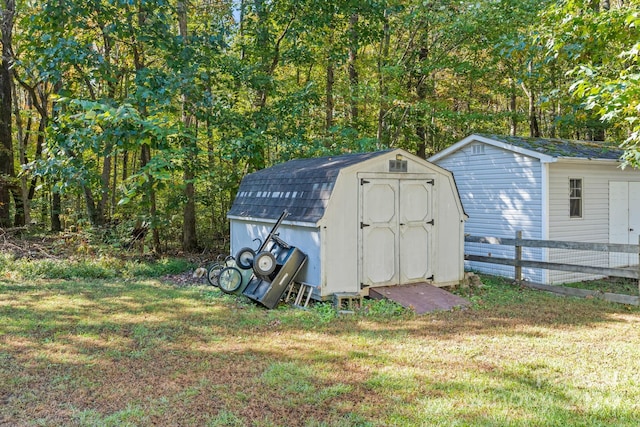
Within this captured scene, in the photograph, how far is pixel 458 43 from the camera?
14930 millimetres

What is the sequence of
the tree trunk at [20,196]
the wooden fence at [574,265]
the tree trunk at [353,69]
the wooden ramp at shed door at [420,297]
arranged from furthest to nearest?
the tree trunk at [20,196], the tree trunk at [353,69], the wooden fence at [574,265], the wooden ramp at shed door at [420,297]

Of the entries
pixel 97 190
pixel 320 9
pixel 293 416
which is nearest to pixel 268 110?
pixel 320 9

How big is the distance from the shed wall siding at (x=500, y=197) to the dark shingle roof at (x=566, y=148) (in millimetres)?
284

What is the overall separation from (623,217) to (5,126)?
16751 mm

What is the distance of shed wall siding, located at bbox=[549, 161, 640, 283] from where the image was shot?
384 inches

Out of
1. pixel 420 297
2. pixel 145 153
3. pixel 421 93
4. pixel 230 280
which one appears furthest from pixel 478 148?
pixel 145 153

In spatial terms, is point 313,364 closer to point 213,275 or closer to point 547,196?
point 213,275

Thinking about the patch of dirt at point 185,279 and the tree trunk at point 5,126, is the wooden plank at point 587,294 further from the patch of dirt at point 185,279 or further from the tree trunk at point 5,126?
the tree trunk at point 5,126

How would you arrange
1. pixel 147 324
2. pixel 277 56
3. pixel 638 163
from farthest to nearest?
pixel 277 56
pixel 638 163
pixel 147 324

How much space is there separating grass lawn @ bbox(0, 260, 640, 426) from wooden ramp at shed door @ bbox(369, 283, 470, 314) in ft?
0.86

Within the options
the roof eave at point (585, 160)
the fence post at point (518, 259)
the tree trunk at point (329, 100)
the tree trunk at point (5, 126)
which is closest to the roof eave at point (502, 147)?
the roof eave at point (585, 160)

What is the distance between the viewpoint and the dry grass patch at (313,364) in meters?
3.66

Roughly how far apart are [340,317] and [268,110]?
7.28 meters

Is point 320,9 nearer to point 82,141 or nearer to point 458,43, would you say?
point 458,43
